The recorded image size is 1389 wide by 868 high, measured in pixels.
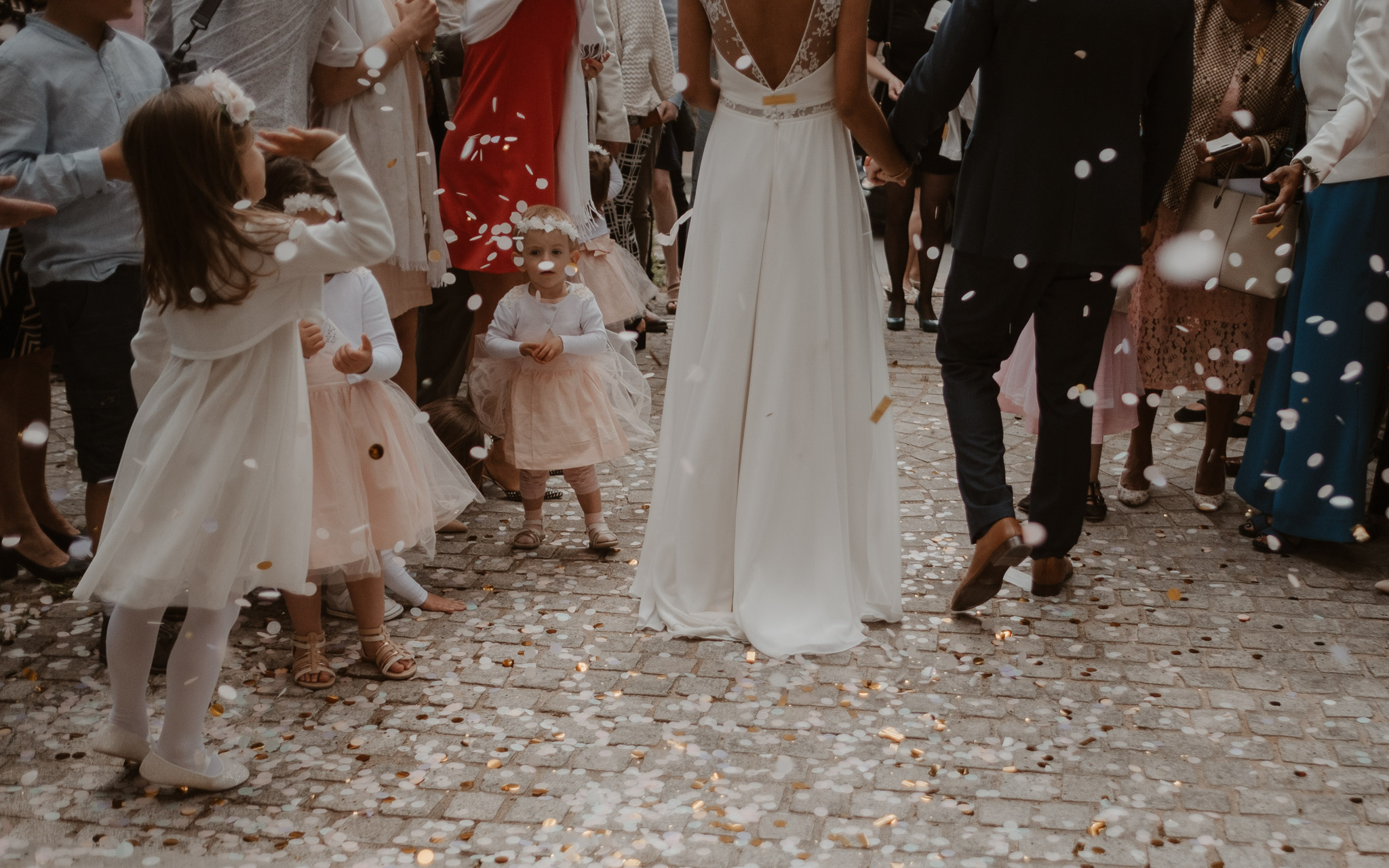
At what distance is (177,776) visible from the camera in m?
2.75

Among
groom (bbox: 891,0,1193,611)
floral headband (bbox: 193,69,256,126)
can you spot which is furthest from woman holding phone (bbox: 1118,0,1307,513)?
floral headband (bbox: 193,69,256,126)

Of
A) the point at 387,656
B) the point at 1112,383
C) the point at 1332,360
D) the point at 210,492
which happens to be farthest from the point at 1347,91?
the point at 210,492

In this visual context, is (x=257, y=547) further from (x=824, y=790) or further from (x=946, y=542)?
(x=946, y=542)

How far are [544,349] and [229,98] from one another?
5.49 feet

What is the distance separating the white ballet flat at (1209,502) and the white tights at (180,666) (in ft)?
11.9

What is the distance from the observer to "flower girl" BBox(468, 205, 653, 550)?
4262mm

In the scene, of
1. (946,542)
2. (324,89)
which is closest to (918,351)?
(946,542)

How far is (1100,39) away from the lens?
11.1 feet

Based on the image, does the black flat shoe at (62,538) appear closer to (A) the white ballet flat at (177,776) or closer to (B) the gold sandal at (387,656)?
(B) the gold sandal at (387,656)

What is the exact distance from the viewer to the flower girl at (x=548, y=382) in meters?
4.26

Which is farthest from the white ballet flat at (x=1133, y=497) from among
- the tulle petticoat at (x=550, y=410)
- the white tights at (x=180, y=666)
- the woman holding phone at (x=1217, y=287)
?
the white tights at (x=180, y=666)

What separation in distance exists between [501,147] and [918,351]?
338 cm

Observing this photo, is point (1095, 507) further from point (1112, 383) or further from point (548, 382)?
point (548, 382)

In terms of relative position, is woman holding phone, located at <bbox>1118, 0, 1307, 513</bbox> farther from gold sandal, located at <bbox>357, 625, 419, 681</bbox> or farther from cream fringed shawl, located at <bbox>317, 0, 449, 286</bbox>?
gold sandal, located at <bbox>357, 625, 419, 681</bbox>
